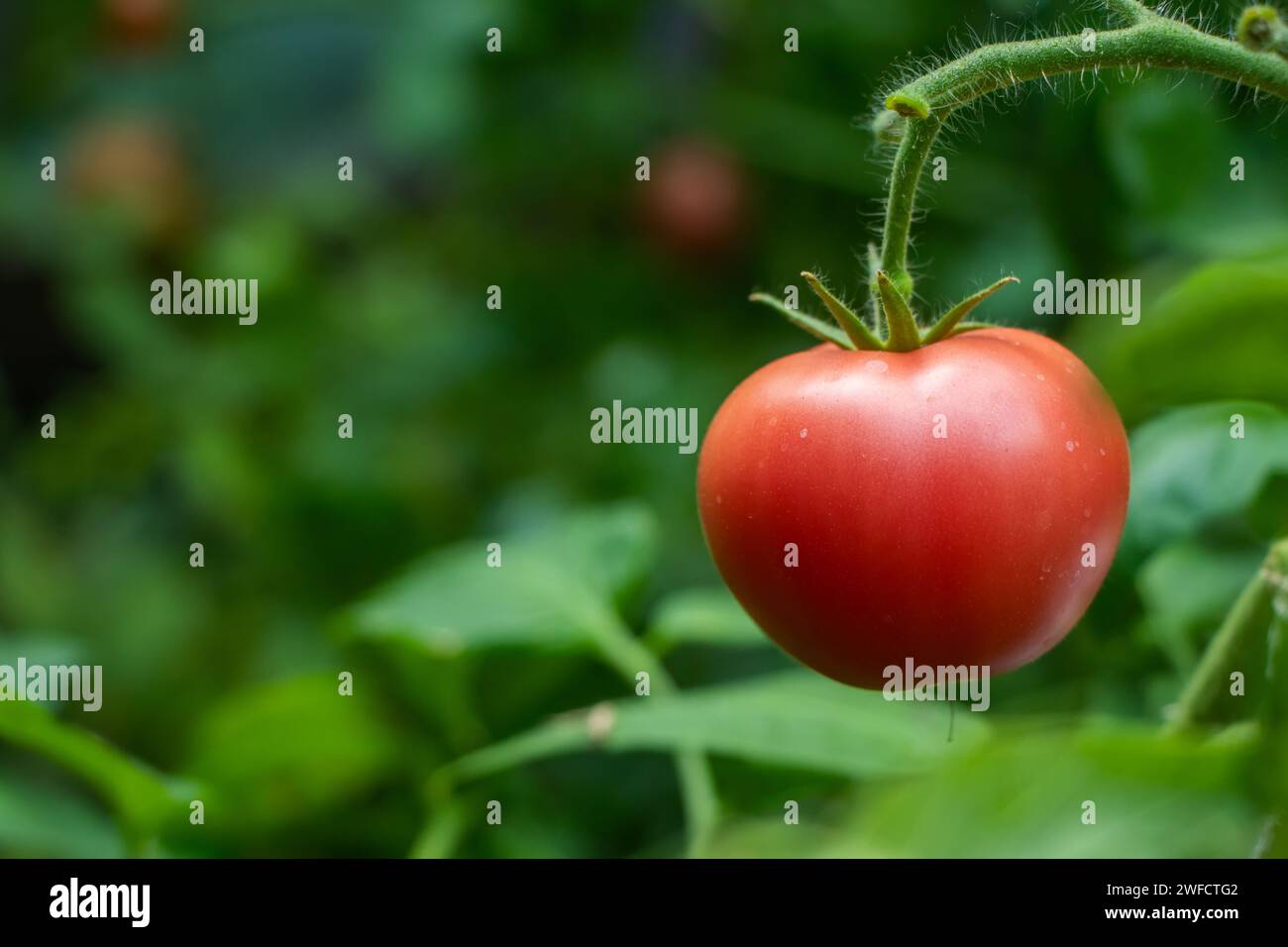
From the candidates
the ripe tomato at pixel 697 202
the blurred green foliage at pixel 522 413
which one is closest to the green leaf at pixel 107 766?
the blurred green foliage at pixel 522 413

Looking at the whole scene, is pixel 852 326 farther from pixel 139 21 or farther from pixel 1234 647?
pixel 139 21

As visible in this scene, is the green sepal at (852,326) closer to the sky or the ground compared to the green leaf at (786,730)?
closer to the sky

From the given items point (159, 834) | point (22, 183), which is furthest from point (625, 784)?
point (22, 183)

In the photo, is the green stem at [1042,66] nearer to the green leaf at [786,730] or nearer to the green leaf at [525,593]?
the green leaf at [786,730]

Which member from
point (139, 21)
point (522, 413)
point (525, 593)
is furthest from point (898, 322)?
point (139, 21)

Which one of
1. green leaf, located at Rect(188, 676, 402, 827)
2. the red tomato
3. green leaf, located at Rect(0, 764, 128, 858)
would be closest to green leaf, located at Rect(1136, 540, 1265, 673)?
green leaf, located at Rect(188, 676, 402, 827)

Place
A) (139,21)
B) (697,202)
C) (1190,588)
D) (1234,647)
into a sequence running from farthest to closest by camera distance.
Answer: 1. (139,21)
2. (697,202)
3. (1190,588)
4. (1234,647)
